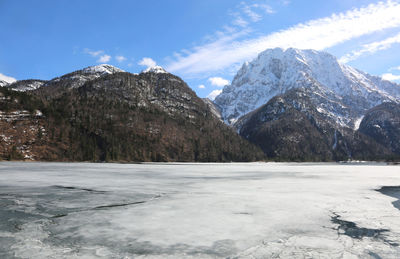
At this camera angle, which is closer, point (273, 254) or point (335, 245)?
point (273, 254)

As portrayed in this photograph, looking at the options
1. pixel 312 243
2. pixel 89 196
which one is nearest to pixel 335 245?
pixel 312 243

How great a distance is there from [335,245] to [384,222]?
610cm

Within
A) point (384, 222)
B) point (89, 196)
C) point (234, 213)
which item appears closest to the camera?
point (384, 222)

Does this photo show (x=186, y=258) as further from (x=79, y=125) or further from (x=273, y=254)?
(x=79, y=125)

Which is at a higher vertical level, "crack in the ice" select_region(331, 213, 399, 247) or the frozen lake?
the frozen lake

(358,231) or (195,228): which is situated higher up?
(195,228)

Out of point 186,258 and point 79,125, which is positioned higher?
point 79,125

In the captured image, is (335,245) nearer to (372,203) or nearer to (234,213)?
(234,213)

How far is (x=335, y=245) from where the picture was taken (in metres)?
10.8

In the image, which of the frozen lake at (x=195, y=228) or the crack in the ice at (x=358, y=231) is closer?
the frozen lake at (x=195, y=228)

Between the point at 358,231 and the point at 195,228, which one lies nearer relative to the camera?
the point at 358,231

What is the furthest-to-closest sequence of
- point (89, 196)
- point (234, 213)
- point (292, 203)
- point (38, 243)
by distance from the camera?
point (89, 196) < point (292, 203) < point (234, 213) < point (38, 243)

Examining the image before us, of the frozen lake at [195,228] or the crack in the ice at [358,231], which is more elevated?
the frozen lake at [195,228]

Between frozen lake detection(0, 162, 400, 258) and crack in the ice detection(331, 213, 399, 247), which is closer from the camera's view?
frozen lake detection(0, 162, 400, 258)
